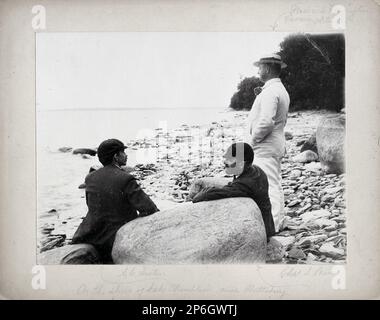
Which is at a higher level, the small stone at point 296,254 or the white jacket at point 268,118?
the white jacket at point 268,118

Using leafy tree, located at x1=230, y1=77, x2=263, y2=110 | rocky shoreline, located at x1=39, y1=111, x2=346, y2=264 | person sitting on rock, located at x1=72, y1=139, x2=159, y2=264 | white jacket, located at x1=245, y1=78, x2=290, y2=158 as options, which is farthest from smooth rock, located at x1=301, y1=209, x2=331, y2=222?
person sitting on rock, located at x1=72, y1=139, x2=159, y2=264

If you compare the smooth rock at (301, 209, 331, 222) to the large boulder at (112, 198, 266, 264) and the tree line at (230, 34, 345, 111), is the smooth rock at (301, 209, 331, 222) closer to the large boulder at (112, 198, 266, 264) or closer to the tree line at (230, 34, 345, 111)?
the large boulder at (112, 198, 266, 264)

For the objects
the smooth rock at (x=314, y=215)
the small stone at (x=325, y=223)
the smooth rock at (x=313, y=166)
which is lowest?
the small stone at (x=325, y=223)

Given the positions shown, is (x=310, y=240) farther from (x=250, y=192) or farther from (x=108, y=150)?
(x=108, y=150)

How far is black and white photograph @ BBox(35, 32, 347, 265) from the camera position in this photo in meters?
3.32

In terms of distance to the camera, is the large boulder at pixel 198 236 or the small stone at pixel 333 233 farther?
the small stone at pixel 333 233

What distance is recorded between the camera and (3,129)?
10.9 ft

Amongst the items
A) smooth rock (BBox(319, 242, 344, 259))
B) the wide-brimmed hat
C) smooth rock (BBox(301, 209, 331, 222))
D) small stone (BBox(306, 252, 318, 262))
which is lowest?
small stone (BBox(306, 252, 318, 262))

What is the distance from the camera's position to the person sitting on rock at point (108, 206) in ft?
10.7

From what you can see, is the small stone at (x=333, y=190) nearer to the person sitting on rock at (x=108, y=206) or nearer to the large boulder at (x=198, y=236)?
the large boulder at (x=198, y=236)

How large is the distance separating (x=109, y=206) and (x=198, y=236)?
0.59 metres

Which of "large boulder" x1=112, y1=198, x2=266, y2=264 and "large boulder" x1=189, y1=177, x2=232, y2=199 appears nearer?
"large boulder" x1=112, y1=198, x2=266, y2=264

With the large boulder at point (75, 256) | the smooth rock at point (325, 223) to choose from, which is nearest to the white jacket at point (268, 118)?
the smooth rock at point (325, 223)

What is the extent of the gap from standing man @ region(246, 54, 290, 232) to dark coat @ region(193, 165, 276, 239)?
0.14 ft
